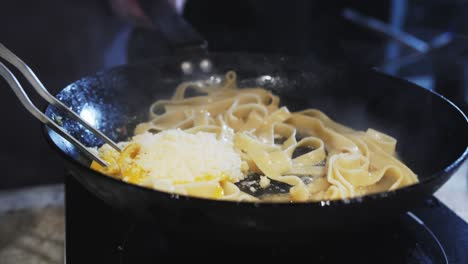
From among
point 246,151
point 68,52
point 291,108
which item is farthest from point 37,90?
point 68,52

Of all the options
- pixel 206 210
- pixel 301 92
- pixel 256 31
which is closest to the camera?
pixel 206 210

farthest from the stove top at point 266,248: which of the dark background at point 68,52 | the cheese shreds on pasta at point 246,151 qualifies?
the dark background at point 68,52

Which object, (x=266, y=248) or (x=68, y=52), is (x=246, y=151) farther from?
(x=68, y=52)

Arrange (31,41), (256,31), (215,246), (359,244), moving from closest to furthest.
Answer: (215,246)
(359,244)
(31,41)
(256,31)

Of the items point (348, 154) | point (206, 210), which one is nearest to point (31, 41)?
point (348, 154)

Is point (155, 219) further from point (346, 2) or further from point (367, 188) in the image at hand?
point (346, 2)
